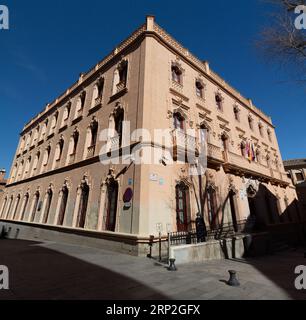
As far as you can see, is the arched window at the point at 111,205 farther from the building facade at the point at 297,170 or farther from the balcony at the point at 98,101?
the building facade at the point at 297,170

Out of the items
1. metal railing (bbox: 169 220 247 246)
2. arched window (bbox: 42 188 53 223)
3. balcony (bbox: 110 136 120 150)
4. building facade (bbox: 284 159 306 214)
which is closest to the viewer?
metal railing (bbox: 169 220 247 246)

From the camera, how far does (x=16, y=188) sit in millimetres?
20641

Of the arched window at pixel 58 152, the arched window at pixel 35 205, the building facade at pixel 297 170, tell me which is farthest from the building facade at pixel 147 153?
the building facade at pixel 297 170

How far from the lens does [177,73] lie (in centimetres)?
1310

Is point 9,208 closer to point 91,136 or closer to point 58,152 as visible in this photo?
point 58,152

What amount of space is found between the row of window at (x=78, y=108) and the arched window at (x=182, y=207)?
7.24m

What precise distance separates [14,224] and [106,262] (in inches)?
634

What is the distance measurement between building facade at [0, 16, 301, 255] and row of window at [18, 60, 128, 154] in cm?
10

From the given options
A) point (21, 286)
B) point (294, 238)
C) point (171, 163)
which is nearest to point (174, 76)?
point (171, 163)

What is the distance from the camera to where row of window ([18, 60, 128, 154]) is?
1266 centimetres

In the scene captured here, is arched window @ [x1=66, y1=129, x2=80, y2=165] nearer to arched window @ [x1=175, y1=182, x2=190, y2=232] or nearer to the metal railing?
arched window @ [x1=175, y1=182, x2=190, y2=232]

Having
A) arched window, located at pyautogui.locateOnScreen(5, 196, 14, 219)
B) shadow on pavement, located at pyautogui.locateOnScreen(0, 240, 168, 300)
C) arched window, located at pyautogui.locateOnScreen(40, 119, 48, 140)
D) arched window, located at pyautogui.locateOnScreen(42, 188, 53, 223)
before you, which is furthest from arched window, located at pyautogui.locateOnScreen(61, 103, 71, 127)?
shadow on pavement, located at pyautogui.locateOnScreen(0, 240, 168, 300)

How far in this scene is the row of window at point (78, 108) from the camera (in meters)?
12.7

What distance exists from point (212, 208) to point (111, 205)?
604 centimetres
